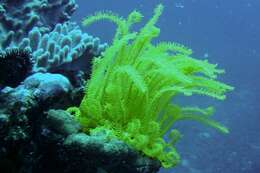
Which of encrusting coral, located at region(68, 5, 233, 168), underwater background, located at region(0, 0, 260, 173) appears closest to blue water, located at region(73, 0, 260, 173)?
underwater background, located at region(0, 0, 260, 173)

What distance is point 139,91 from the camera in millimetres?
3711

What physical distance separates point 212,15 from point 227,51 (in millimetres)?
10669

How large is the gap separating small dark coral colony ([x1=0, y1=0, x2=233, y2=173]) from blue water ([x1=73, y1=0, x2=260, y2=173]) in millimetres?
9697

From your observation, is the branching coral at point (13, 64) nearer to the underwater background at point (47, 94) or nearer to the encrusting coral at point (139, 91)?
the underwater background at point (47, 94)

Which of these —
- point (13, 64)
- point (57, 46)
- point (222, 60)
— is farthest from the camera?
point (222, 60)

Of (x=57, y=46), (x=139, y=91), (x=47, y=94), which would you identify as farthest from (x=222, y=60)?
(x=47, y=94)

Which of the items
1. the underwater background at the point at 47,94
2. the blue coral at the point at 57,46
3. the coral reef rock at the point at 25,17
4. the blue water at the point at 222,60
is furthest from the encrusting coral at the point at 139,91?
the blue water at the point at 222,60

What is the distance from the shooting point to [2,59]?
2.86 metres

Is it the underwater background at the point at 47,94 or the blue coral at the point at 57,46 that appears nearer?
the underwater background at the point at 47,94

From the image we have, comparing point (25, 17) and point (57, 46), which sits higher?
point (25, 17)

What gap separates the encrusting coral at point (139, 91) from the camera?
3.48 m

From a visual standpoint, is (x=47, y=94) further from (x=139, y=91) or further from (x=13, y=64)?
(x=139, y=91)

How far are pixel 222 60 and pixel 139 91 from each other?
24.7 metres

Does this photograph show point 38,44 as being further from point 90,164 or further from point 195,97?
point 195,97
